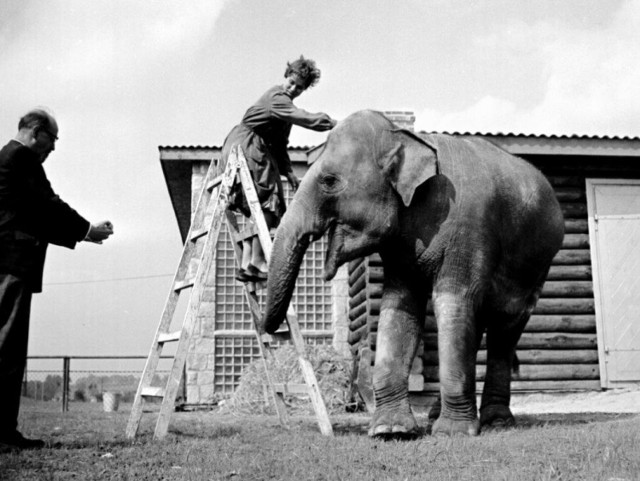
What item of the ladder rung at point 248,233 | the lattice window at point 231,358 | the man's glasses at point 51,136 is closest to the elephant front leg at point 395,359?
the ladder rung at point 248,233

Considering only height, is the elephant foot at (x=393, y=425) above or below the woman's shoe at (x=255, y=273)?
below

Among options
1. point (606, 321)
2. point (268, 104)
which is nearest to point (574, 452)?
point (268, 104)

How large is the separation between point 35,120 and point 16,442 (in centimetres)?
213

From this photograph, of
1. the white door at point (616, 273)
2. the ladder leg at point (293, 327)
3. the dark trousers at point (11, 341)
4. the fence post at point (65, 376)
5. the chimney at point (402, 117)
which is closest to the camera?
the dark trousers at point (11, 341)

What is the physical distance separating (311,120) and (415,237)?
4.10 feet

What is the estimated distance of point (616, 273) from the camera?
12.7 meters

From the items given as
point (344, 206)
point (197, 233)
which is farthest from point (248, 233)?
point (344, 206)

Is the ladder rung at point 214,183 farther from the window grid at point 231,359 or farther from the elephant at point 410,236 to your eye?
the window grid at point 231,359

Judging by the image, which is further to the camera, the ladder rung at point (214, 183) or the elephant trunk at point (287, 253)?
the ladder rung at point (214, 183)

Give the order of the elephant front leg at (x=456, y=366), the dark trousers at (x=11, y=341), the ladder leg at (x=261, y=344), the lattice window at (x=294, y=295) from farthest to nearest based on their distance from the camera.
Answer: the lattice window at (x=294, y=295) < the ladder leg at (x=261, y=344) < the elephant front leg at (x=456, y=366) < the dark trousers at (x=11, y=341)

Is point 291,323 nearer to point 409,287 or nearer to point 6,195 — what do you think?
point 409,287

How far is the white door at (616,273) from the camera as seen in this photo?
12.4 metres

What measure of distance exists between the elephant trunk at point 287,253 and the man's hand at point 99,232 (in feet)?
3.94

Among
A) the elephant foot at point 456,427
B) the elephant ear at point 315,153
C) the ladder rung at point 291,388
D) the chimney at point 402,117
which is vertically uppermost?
the chimney at point 402,117
